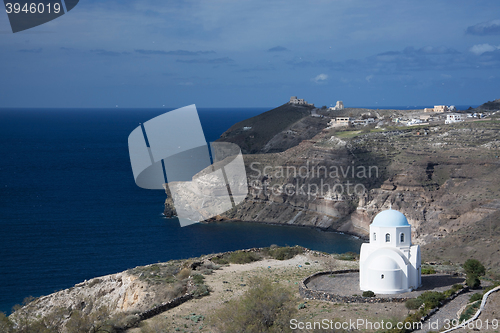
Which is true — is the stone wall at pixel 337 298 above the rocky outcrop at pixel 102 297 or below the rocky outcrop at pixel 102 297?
above

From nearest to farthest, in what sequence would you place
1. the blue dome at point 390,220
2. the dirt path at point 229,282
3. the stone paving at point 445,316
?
the stone paving at point 445,316 → the dirt path at point 229,282 → the blue dome at point 390,220

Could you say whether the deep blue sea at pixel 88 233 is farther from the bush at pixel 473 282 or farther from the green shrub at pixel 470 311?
the green shrub at pixel 470 311

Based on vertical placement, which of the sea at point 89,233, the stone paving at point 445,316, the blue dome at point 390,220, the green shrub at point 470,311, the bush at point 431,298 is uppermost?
the blue dome at point 390,220

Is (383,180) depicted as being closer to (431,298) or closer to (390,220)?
(390,220)

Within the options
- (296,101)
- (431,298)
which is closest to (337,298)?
(431,298)

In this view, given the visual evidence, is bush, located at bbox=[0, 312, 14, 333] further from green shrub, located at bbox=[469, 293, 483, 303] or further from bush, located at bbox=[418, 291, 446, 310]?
green shrub, located at bbox=[469, 293, 483, 303]

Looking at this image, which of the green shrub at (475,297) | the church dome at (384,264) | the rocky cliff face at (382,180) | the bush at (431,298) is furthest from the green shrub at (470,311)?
the rocky cliff face at (382,180)

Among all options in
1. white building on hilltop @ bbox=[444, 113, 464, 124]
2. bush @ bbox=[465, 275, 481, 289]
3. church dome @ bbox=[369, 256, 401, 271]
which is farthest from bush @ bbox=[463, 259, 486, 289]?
white building on hilltop @ bbox=[444, 113, 464, 124]
